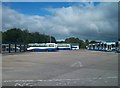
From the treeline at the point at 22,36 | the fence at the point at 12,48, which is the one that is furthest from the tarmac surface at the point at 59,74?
the treeline at the point at 22,36

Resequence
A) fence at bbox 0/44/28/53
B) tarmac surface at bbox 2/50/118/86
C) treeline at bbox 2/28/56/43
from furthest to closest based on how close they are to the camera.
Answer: treeline at bbox 2/28/56/43 < fence at bbox 0/44/28/53 < tarmac surface at bbox 2/50/118/86

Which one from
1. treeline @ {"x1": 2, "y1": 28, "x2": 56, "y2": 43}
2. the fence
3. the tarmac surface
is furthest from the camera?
treeline @ {"x1": 2, "y1": 28, "x2": 56, "y2": 43}

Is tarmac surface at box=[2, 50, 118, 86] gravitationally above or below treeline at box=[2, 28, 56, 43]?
below

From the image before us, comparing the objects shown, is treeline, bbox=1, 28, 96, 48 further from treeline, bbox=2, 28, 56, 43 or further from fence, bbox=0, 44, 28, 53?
fence, bbox=0, 44, 28, 53

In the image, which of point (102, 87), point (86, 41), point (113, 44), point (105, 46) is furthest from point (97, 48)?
point (102, 87)

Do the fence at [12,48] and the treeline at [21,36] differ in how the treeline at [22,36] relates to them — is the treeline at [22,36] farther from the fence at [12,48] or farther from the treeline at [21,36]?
the fence at [12,48]

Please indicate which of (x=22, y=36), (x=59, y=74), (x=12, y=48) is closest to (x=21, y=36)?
(x=22, y=36)

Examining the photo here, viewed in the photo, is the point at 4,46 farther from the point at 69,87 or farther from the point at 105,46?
the point at 69,87

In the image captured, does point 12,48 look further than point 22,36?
No

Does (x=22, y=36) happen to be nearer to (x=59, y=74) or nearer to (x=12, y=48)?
(x=12, y=48)

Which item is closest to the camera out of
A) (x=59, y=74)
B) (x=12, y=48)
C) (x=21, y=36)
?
(x=59, y=74)

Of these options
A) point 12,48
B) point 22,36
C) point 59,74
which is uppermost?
point 22,36

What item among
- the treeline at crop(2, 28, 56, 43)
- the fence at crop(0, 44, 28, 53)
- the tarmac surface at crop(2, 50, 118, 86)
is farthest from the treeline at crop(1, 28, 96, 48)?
the tarmac surface at crop(2, 50, 118, 86)

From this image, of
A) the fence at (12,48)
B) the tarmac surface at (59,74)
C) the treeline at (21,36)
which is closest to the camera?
the tarmac surface at (59,74)
